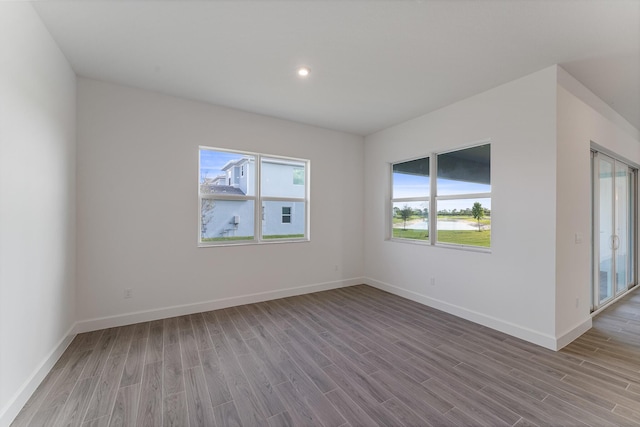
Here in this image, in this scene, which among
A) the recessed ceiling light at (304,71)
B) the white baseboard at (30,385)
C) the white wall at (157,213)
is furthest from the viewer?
the white wall at (157,213)

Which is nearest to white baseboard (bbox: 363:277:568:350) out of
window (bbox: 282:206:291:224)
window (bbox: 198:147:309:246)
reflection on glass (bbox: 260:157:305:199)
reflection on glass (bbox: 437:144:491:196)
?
reflection on glass (bbox: 437:144:491:196)

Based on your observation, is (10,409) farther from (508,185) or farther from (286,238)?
(508,185)

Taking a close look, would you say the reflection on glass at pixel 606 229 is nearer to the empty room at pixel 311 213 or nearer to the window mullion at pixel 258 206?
the empty room at pixel 311 213

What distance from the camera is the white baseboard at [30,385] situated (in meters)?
1.68

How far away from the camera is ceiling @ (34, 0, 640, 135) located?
1.99 m

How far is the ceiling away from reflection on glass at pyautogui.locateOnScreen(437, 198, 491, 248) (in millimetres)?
1442

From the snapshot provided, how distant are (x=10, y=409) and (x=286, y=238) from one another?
322 cm

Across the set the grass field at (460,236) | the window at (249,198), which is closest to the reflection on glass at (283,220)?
the window at (249,198)

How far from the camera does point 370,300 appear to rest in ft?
13.8

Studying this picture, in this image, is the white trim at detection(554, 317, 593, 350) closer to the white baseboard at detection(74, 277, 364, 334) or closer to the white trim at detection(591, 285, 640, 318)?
the white trim at detection(591, 285, 640, 318)

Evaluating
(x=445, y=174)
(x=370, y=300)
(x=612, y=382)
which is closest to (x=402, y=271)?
(x=370, y=300)

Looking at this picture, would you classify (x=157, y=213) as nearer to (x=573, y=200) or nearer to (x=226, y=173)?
(x=226, y=173)

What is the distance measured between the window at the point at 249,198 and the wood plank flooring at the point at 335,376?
1.31 meters

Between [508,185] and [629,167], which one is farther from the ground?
[629,167]
